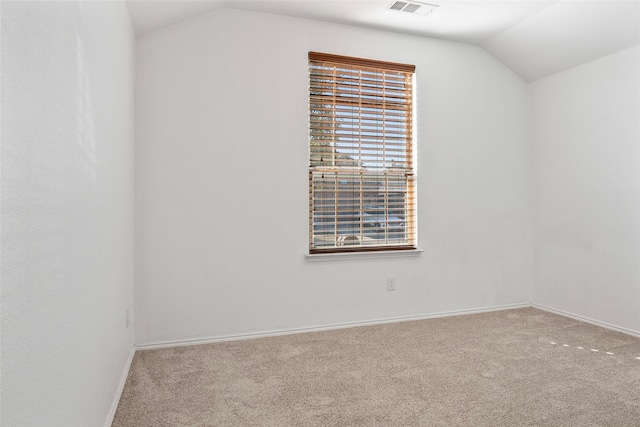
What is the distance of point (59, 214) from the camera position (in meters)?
1.21

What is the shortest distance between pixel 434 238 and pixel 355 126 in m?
1.26

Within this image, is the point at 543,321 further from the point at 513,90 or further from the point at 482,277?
the point at 513,90

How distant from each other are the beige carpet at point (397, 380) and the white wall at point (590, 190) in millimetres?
434

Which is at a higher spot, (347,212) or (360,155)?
(360,155)

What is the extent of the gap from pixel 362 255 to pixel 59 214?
254cm

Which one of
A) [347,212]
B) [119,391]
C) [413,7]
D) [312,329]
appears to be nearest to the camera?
[119,391]

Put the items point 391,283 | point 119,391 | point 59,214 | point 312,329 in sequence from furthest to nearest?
point 391,283 → point 312,329 → point 119,391 → point 59,214

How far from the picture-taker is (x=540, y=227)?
3.94 m

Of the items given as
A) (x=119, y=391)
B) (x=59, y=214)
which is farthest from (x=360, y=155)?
(x=59, y=214)

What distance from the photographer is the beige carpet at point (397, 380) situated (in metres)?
1.94

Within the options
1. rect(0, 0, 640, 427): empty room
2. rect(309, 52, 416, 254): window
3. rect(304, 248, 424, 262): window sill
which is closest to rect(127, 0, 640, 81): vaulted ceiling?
rect(0, 0, 640, 427): empty room

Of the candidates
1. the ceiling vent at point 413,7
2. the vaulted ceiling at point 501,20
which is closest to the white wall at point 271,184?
the vaulted ceiling at point 501,20

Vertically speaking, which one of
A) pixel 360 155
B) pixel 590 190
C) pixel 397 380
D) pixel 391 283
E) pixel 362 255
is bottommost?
pixel 397 380

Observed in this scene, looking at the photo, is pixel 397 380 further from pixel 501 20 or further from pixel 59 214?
pixel 501 20
